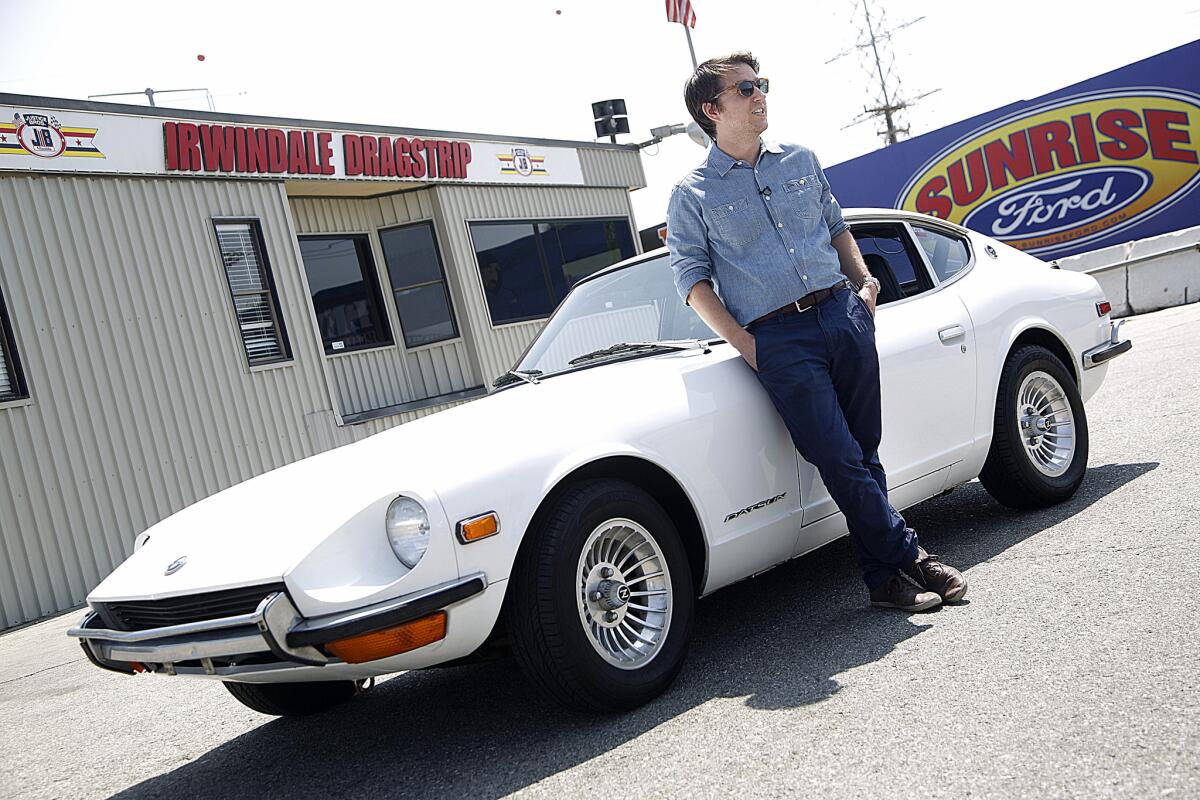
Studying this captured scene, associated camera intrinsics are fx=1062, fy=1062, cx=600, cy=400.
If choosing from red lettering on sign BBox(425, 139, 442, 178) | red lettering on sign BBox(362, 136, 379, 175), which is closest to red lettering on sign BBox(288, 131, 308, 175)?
red lettering on sign BBox(362, 136, 379, 175)

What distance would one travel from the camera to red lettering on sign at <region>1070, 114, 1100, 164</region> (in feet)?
50.8

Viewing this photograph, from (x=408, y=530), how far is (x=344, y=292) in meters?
11.8

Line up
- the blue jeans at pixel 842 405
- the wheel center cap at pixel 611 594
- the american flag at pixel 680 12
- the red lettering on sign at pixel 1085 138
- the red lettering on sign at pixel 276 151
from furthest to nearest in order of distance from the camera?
the american flag at pixel 680 12 → the red lettering on sign at pixel 1085 138 → the red lettering on sign at pixel 276 151 → the blue jeans at pixel 842 405 → the wheel center cap at pixel 611 594

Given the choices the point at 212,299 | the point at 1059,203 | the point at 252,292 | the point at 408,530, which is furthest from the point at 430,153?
the point at 408,530

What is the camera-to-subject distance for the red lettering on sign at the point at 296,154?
12.1 m

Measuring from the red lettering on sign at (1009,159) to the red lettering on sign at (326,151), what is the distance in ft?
33.2

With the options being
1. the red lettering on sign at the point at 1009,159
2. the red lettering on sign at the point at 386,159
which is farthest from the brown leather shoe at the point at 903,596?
the red lettering on sign at the point at 1009,159

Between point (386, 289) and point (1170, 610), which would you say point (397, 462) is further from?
point (386, 289)

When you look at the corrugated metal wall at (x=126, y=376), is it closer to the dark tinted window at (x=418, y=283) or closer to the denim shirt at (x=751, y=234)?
the dark tinted window at (x=418, y=283)

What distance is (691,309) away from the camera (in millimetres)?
4109

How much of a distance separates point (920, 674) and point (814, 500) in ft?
3.03

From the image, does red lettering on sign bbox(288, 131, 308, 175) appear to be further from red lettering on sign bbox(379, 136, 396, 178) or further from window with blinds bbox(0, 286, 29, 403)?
window with blinds bbox(0, 286, 29, 403)

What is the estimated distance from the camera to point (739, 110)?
3.78m

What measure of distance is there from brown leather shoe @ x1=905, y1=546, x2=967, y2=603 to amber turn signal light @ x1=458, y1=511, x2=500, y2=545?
1.63m
